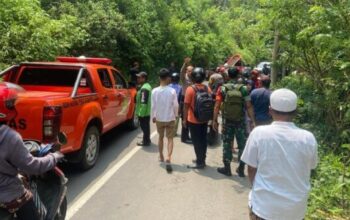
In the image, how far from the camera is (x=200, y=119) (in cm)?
741

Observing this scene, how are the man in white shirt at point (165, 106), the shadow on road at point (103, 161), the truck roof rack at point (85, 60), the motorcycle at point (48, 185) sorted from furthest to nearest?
the truck roof rack at point (85, 60) < the man in white shirt at point (165, 106) < the shadow on road at point (103, 161) < the motorcycle at point (48, 185)

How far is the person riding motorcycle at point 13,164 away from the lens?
119 inches

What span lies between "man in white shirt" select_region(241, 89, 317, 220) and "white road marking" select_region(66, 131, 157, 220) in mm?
3127

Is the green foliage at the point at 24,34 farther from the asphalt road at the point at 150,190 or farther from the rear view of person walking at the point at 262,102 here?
the rear view of person walking at the point at 262,102

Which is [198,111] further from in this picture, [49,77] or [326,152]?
[49,77]

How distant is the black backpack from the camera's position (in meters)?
7.36

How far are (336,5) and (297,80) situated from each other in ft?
18.1

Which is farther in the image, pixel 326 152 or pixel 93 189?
pixel 326 152

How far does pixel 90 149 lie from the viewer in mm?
7348

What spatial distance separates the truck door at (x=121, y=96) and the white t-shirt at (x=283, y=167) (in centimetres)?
616

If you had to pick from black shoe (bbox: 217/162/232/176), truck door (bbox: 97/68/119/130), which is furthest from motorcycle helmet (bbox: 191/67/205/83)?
truck door (bbox: 97/68/119/130)

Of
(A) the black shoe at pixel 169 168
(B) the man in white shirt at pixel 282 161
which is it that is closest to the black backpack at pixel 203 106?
(A) the black shoe at pixel 169 168

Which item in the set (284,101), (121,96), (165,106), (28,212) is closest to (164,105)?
(165,106)

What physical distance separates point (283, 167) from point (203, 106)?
4297mm
